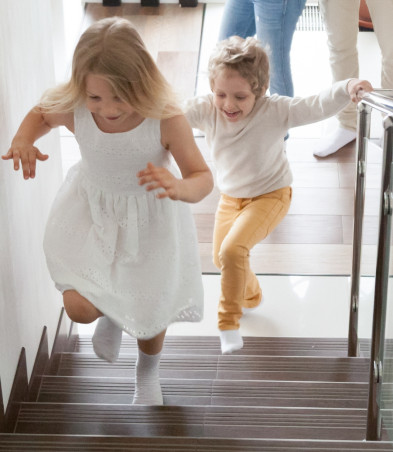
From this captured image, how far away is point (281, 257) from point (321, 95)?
1.12m

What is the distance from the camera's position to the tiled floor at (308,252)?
339 centimetres

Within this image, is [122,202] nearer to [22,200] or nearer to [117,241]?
[117,241]

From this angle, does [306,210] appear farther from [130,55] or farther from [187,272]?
[130,55]

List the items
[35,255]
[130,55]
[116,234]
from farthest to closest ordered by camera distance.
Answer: [35,255], [116,234], [130,55]

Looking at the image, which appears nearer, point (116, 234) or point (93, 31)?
point (93, 31)

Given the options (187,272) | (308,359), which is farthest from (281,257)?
(187,272)

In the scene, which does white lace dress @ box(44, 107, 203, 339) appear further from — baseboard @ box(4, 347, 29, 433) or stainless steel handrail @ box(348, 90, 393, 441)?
stainless steel handrail @ box(348, 90, 393, 441)

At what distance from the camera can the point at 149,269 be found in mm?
2463

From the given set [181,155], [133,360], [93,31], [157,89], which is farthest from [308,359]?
[93,31]

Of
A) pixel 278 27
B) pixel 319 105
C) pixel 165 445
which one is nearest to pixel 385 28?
pixel 278 27

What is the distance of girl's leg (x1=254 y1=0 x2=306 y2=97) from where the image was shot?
3895 millimetres

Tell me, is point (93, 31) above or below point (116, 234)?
above

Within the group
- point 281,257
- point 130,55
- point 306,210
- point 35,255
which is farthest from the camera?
point 306,210

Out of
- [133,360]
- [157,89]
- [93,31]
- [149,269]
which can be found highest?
[93,31]
